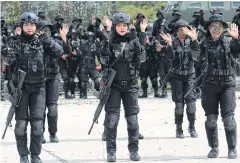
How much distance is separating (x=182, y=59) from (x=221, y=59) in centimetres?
193

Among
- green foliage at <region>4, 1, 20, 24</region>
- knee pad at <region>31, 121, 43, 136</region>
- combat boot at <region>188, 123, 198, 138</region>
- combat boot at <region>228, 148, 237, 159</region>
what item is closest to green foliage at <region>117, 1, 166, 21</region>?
green foliage at <region>4, 1, 20, 24</region>

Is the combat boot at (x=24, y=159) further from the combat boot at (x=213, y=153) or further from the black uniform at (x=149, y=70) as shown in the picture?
the black uniform at (x=149, y=70)

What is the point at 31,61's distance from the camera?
7.77 m

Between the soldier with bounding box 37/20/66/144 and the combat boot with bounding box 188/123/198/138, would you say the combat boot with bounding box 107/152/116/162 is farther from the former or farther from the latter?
the combat boot with bounding box 188/123/198/138

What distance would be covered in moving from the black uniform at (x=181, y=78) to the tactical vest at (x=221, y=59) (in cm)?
179

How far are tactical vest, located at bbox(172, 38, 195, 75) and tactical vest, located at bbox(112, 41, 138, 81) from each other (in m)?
1.96

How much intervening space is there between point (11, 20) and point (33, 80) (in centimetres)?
1356

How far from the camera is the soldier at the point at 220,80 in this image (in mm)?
8180

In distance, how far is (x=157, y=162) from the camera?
26.3ft

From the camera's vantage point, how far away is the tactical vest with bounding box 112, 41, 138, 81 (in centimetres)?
816

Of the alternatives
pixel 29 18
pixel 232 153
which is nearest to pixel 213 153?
pixel 232 153

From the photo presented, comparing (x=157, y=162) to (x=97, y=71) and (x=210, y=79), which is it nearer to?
(x=210, y=79)

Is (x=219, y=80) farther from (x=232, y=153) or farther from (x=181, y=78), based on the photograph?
(x=181, y=78)

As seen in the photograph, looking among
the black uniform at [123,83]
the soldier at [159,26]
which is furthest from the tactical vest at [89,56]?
the black uniform at [123,83]
